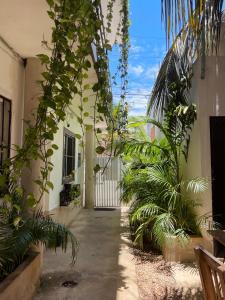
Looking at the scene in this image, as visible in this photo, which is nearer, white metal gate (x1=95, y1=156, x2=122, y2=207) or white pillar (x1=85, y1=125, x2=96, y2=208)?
white pillar (x1=85, y1=125, x2=96, y2=208)

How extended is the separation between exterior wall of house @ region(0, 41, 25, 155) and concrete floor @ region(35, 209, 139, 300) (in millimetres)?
1745

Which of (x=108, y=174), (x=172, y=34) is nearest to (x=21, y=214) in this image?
(x=172, y=34)

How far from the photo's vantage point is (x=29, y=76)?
147 inches

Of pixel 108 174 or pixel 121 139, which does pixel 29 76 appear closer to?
pixel 121 139

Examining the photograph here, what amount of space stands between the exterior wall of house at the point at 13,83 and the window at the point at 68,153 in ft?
11.4

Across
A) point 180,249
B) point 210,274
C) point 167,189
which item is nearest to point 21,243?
point 210,274

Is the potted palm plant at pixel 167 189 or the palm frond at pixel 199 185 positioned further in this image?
the potted palm plant at pixel 167 189

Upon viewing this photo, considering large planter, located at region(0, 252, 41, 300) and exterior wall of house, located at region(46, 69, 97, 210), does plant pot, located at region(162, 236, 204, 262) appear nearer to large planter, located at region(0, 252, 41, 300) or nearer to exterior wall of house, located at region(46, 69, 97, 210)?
exterior wall of house, located at region(46, 69, 97, 210)

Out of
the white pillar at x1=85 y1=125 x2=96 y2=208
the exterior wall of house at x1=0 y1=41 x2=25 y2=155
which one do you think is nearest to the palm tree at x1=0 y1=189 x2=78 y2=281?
the exterior wall of house at x1=0 y1=41 x2=25 y2=155

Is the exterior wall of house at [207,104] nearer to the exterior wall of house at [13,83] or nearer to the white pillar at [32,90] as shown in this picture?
the white pillar at [32,90]

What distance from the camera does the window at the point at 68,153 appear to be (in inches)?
300

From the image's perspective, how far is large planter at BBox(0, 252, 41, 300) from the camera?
231 centimetres

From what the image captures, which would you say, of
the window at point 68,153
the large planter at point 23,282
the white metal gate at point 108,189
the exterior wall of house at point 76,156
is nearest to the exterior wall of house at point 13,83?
the exterior wall of house at point 76,156

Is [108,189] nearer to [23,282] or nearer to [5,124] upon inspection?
[5,124]
